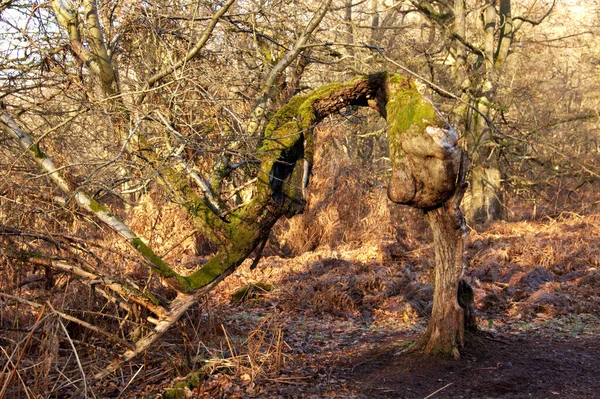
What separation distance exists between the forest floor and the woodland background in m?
0.05

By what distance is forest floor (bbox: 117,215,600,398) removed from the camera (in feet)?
17.3

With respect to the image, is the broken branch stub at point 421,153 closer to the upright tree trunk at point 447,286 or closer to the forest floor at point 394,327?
the upright tree trunk at point 447,286

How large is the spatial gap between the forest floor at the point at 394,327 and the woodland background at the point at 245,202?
5 cm

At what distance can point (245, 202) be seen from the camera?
566 cm

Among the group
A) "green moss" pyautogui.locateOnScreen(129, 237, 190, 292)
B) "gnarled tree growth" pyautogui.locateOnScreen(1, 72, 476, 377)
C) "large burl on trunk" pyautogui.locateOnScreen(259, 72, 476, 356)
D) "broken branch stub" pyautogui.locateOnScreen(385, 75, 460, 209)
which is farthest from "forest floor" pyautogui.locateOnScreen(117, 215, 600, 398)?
"broken branch stub" pyautogui.locateOnScreen(385, 75, 460, 209)

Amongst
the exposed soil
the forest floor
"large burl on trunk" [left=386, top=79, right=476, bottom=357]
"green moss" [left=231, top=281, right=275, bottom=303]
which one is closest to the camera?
the exposed soil

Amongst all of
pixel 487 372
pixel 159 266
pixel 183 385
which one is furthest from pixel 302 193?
pixel 487 372

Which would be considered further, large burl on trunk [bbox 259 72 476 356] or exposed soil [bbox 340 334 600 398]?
large burl on trunk [bbox 259 72 476 356]

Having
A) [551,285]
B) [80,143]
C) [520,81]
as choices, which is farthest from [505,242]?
[80,143]

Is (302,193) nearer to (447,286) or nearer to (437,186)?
(437,186)

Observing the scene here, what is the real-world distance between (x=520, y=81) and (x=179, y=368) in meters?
13.3

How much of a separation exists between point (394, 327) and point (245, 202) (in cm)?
347

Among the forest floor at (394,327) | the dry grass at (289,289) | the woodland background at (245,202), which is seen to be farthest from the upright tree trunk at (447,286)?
the dry grass at (289,289)

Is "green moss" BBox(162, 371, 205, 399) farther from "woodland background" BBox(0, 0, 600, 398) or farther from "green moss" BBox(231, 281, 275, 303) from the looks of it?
"green moss" BBox(231, 281, 275, 303)
